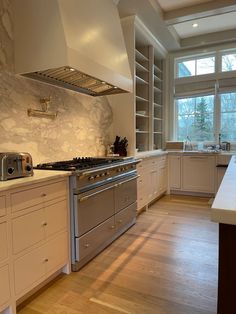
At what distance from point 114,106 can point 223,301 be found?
10.4 feet

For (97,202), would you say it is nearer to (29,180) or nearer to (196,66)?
(29,180)

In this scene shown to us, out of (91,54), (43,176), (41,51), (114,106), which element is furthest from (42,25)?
(114,106)

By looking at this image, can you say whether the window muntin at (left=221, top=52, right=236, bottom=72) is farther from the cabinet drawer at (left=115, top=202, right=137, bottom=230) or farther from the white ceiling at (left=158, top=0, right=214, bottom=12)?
the cabinet drawer at (left=115, top=202, right=137, bottom=230)

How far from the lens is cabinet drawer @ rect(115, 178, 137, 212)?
9.33 ft

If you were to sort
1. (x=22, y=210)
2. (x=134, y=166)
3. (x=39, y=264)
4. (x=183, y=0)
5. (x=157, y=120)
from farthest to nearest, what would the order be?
(x=157, y=120)
(x=183, y=0)
(x=134, y=166)
(x=39, y=264)
(x=22, y=210)

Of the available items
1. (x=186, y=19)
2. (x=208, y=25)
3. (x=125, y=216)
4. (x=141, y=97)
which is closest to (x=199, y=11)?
(x=186, y=19)

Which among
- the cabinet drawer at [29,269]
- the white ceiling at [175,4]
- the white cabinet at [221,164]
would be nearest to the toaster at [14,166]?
the cabinet drawer at [29,269]

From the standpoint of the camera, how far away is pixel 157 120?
5215 mm

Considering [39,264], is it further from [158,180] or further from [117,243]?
[158,180]

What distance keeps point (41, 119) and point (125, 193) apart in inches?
51.6

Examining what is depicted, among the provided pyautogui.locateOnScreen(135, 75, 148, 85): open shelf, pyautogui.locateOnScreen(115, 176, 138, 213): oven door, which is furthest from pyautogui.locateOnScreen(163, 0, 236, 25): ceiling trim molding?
pyautogui.locateOnScreen(115, 176, 138, 213): oven door

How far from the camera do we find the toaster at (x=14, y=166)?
167 cm

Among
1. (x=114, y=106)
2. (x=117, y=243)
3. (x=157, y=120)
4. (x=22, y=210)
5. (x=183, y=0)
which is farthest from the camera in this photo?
(x=157, y=120)

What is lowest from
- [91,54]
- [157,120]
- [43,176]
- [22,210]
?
[22,210]
